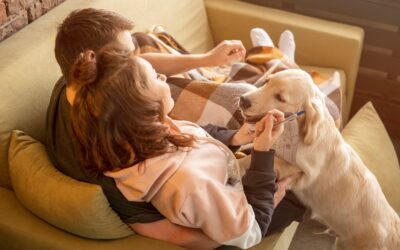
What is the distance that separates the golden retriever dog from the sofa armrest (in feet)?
2.99

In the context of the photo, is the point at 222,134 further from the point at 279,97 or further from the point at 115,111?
the point at 115,111

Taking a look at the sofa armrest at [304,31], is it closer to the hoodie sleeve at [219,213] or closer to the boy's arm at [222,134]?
the boy's arm at [222,134]

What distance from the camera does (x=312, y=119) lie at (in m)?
1.62

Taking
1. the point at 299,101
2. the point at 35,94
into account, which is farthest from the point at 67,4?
the point at 299,101

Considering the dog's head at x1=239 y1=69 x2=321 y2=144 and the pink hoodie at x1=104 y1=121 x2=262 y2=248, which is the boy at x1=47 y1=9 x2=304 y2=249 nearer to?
the pink hoodie at x1=104 y1=121 x2=262 y2=248

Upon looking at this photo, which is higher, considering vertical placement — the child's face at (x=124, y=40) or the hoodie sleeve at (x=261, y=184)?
the child's face at (x=124, y=40)

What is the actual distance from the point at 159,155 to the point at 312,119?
1.56 feet

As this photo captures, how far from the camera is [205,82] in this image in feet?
6.82

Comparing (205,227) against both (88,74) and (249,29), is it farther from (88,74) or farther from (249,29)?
(249,29)

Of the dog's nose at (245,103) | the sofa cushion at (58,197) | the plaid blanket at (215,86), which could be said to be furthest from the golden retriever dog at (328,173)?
the sofa cushion at (58,197)

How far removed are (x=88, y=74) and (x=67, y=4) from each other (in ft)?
2.82

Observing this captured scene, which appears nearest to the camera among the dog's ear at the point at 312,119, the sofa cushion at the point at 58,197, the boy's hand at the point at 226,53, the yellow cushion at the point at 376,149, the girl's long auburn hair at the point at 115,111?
the girl's long auburn hair at the point at 115,111

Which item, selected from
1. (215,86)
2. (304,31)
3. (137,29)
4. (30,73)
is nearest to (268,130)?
(215,86)

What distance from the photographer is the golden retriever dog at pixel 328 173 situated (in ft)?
5.40
